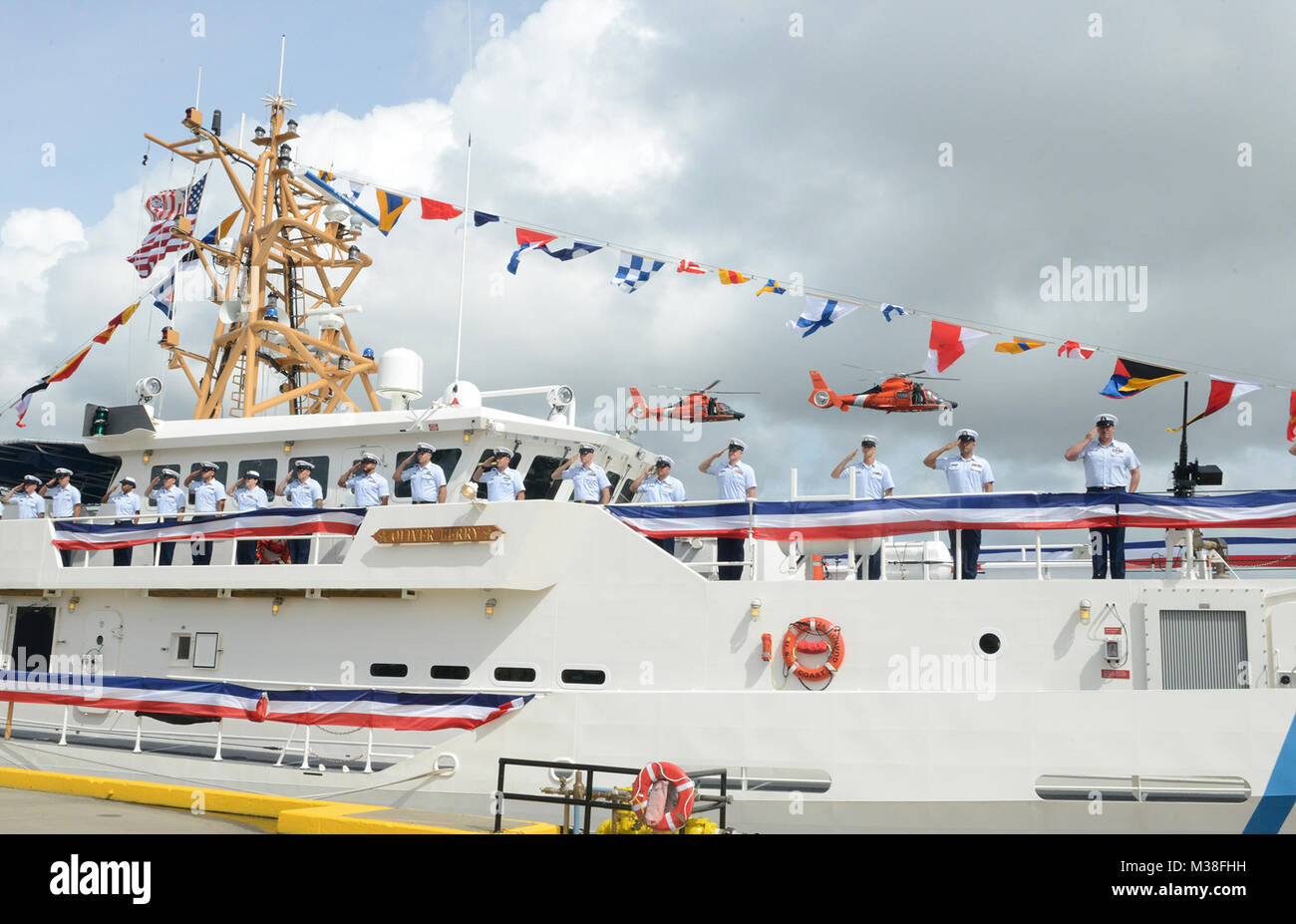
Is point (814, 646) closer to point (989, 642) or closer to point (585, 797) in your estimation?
point (989, 642)

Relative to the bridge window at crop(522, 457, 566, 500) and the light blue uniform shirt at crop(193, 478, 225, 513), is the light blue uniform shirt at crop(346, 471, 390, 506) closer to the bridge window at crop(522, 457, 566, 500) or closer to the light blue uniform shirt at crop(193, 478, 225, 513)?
the bridge window at crop(522, 457, 566, 500)

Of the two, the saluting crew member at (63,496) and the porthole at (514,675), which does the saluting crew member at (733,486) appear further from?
the saluting crew member at (63,496)

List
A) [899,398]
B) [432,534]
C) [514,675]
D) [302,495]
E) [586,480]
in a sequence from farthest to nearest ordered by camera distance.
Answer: [899,398]
[302,495]
[586,480]
[432,534]
[514,675]

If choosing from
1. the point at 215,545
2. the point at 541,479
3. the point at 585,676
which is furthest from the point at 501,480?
the point at 215,545

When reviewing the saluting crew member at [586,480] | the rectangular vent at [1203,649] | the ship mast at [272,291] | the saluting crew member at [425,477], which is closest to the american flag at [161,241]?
the ship mast at [272,291]

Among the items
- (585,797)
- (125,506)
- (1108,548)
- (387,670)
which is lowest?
→ (585,797)

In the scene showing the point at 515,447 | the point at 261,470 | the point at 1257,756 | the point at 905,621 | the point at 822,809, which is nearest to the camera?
the point at 1257,756

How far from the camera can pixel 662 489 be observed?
36.2 feet

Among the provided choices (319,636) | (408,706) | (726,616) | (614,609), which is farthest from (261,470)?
(726,616)

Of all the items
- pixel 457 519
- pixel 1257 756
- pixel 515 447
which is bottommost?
pixel 1257 756

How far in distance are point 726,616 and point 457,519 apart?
115 inches

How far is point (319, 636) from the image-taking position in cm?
1120

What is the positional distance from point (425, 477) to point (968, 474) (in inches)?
223
